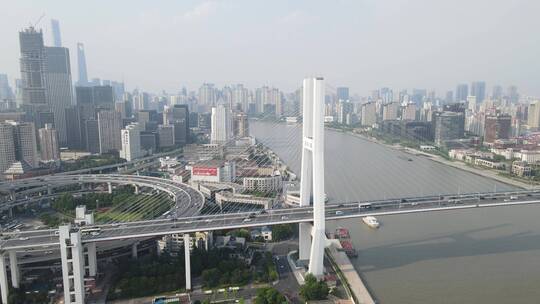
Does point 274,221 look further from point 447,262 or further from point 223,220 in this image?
point 447,262

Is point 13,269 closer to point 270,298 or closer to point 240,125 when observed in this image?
point 270,298

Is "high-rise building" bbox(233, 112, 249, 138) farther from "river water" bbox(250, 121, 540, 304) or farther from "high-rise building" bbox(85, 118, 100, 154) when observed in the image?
"river water" bbox(250, 121, 540, 304)

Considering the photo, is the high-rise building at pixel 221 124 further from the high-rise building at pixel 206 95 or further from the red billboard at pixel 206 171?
the high-rise building at pixel 206 95

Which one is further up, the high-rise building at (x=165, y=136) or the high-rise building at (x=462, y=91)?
the high-rise building at (x=462, y=91)

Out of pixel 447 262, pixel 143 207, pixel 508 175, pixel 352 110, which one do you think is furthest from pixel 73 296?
pixel 352 110

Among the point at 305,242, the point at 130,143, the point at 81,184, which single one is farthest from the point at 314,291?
the point at 130,143

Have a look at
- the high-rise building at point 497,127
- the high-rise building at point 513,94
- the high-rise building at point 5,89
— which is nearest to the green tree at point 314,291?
the high-rise building at point 497,127

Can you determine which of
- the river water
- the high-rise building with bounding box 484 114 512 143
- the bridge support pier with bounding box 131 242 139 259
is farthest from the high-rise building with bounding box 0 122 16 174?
the high-rise building with bounding box 484 114 512 143
